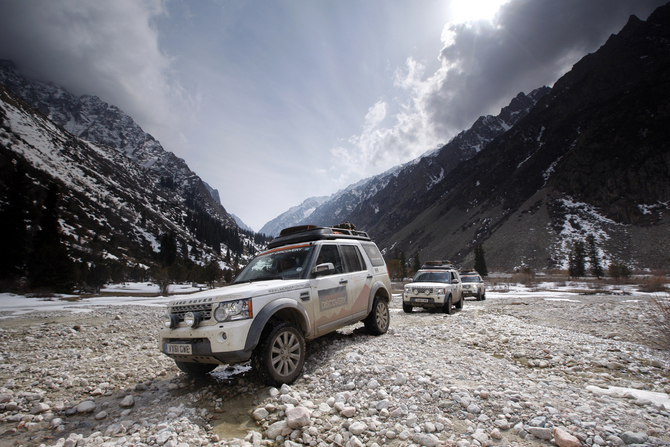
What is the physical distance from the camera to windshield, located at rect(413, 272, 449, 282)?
1319 centimetres

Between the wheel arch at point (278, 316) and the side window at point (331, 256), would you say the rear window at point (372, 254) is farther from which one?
the wheel arch at point (278, 316)

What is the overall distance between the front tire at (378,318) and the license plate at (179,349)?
3.98 meters

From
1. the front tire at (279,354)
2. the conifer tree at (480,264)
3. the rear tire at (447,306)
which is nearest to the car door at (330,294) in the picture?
the front tire at (279,354)

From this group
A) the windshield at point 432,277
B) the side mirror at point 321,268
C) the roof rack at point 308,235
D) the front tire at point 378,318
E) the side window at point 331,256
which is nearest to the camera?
the side mirror at point 321,268

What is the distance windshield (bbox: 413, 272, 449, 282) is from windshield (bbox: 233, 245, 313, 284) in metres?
9.32

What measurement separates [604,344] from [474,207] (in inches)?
5645

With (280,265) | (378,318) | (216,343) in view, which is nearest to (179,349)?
(216,343)

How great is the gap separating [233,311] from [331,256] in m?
2.48

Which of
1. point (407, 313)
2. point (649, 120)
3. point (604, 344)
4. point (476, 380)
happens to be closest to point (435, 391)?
point (476, 380)

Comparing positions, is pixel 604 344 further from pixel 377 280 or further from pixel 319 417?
pixel 319 417

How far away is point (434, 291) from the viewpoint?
11945 millimetres

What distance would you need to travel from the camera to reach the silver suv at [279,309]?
3.90m

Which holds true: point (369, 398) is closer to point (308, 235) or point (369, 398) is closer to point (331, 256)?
point (331, 256)

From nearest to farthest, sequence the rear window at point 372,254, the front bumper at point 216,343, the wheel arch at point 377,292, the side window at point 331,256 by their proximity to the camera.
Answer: the front bumper at point 216,343
the side window at point 331,256
the wheel arch at point 377,292
the rear window at point 372,254
